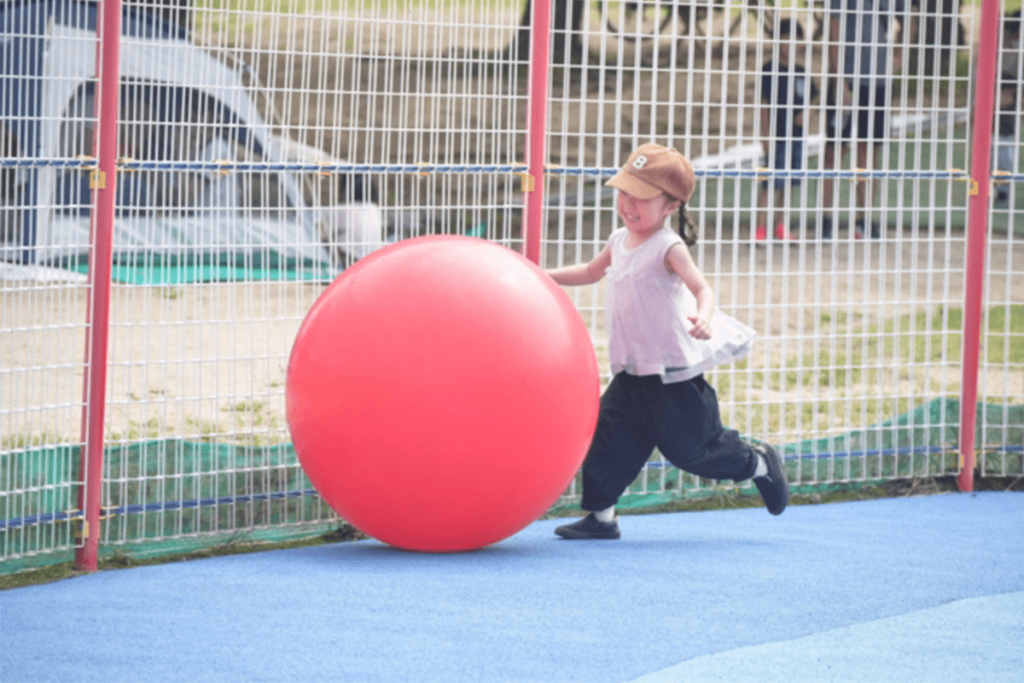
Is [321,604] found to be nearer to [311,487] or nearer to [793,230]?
[311,487]

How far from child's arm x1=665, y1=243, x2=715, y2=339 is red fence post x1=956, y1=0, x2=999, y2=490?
1.97 meters

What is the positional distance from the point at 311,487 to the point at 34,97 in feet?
6.18

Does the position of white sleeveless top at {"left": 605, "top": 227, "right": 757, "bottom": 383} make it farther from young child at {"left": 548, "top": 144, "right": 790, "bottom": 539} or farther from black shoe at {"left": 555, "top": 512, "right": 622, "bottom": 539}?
black shoe at {"left": 555, "top": 512, "right": 622, "bottom": 539}

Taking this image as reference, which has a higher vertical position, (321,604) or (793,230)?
(793,230)

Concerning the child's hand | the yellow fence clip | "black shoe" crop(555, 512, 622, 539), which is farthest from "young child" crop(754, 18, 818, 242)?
the yellow fence clip

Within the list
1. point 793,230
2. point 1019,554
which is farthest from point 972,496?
point 793,230

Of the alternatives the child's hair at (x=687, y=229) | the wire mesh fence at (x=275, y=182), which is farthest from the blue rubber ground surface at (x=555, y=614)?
the child's hair at (x=687, y=229)

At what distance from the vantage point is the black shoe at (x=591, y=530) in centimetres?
559

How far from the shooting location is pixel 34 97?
15.8ft

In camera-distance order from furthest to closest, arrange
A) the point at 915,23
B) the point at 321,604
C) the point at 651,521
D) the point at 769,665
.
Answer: the point at 915,23, the point at 651,521, the point at 321,604, the point at 769,665

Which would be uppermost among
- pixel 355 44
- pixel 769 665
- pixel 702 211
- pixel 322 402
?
pixel 355 44

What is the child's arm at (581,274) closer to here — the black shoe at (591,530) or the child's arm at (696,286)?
the child's arm at (696,286)

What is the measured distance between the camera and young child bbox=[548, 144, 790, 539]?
5395 mm

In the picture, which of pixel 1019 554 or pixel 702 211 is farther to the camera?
pixel 702 211
